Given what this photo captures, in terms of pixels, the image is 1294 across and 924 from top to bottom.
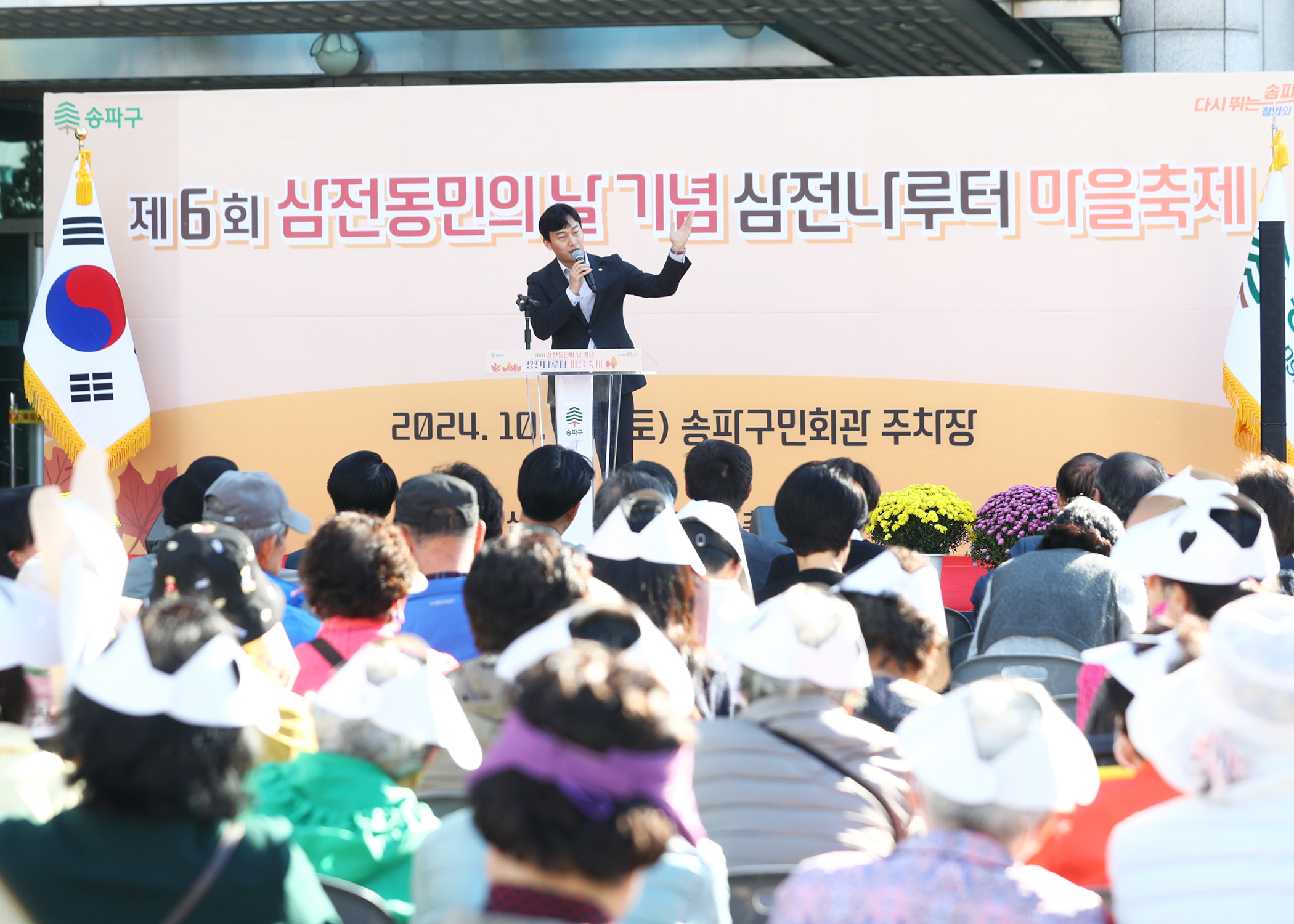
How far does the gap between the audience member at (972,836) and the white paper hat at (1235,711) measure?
11cm

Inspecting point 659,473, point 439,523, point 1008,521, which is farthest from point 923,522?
point 439,523

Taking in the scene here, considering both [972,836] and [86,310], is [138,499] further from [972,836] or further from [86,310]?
[972,836]

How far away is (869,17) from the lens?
7703 millimetres

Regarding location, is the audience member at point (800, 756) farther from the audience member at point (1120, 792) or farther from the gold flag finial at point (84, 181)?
the gold flag finial at point (84, 181)

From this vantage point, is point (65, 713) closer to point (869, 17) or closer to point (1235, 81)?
point (1235, 81)

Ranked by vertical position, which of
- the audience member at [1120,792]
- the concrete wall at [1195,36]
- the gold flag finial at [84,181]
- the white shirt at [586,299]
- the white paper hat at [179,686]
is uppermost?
the concrete wall at [1195,36]

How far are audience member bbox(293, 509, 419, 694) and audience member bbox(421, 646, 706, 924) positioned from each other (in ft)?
4.16

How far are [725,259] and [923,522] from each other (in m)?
1.95

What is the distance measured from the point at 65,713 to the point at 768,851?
0.92 m

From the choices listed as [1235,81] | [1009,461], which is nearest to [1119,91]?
[1235,81]

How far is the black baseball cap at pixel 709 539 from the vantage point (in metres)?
2.98

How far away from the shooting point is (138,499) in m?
6.62

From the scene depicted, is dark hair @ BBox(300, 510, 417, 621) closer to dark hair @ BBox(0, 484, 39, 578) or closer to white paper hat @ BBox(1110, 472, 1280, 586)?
dark hair @ BBox(0, 484, 39, 578)

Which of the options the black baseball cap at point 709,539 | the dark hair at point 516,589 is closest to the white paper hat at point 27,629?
the dark hair at point 516,589
